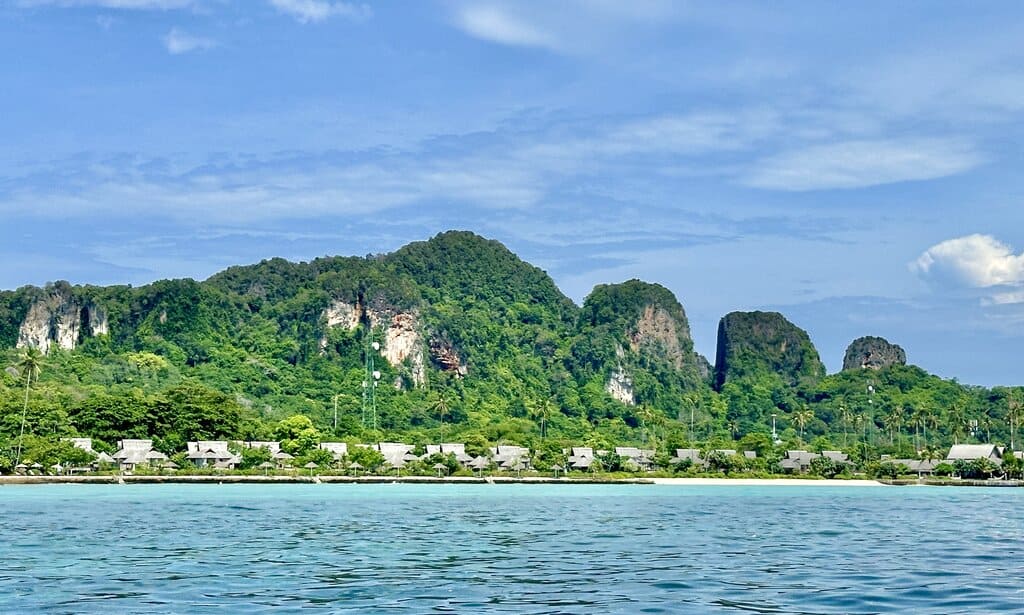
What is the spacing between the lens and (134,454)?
84438 mm

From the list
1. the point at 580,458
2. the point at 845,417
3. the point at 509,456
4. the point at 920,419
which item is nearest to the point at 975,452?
the point at 920,419

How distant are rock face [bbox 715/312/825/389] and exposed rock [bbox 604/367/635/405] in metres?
20.2

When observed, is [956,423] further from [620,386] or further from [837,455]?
[620,386]

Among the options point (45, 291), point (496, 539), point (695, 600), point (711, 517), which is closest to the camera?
point (695, 600)

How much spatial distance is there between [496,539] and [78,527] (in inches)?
493

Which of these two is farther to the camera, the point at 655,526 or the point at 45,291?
the point at 45,291

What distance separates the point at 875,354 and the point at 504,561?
16362 centimetres

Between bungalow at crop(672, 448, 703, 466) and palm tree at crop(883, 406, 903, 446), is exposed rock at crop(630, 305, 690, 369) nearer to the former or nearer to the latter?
palm tree at crop(883, 406, 903, 446)

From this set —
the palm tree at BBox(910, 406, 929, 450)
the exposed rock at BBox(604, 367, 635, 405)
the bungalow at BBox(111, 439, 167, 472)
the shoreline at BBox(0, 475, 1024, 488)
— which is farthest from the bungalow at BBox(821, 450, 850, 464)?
the bungalow at BBox(111, 439, 167, 472)

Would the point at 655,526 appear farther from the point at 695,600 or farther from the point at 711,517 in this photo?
the point at 695,600

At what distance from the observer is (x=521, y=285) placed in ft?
646

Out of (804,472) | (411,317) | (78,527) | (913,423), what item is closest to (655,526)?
(78,527)

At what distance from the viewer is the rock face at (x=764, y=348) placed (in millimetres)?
176000

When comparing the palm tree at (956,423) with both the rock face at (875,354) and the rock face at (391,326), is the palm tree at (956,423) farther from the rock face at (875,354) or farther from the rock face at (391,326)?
the rock face at (391,326)
